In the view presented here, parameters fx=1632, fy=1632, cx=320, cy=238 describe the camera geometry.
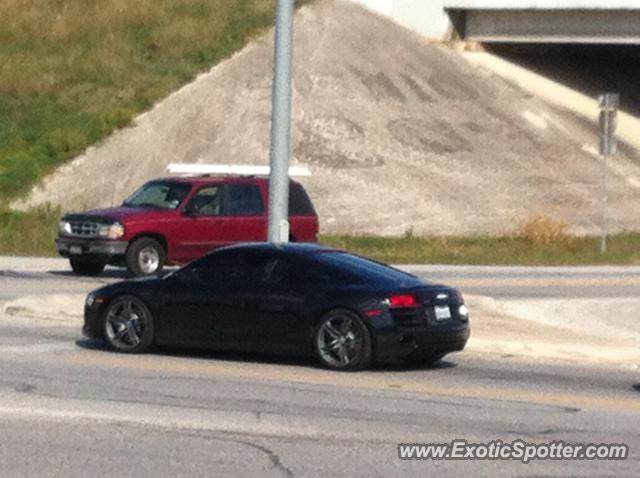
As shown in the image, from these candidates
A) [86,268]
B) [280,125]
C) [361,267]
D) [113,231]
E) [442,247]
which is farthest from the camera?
[442,247]

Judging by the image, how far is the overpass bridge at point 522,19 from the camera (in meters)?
49.8

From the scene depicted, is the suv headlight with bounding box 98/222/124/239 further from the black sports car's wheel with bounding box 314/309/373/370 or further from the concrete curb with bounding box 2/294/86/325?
the black sports car's wheel with bounding box 314/309/373/370

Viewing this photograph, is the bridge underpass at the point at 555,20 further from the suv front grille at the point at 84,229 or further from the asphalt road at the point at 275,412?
the asphalt road at the point at 275,412

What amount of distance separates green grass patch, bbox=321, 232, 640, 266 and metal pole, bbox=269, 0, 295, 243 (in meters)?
13.5

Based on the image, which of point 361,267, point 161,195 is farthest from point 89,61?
point 361,267

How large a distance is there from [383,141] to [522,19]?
793cm

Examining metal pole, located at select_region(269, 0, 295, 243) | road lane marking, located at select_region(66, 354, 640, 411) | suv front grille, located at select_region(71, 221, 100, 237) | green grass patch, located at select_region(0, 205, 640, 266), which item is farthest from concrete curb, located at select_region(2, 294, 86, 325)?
green grass patch, located at select_region(0, 205, 640, 266)

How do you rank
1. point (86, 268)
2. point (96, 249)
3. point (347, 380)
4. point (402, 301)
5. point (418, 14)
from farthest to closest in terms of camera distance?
point (418, 14)
point (86, 268)
point (96, 249)
point (402, 301)
point (347, 380)

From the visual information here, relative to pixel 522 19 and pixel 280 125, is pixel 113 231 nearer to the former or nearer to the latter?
pixel 280 125

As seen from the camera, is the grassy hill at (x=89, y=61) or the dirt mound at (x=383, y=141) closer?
the dirt mound at (x=383, y=141)

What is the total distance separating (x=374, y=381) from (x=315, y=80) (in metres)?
33.7

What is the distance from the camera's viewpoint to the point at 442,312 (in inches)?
656

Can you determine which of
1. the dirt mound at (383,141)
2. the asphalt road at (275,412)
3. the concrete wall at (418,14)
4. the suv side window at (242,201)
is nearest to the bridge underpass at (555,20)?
the concrete wall at (418,14)

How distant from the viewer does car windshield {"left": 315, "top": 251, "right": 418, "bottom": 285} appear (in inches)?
663
